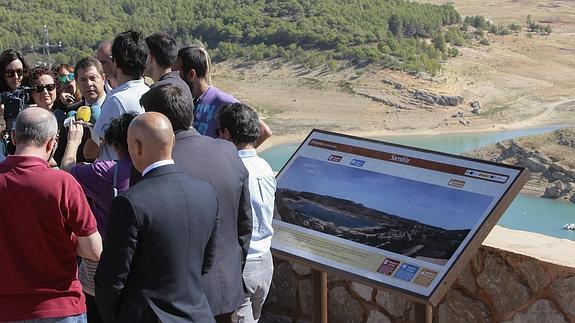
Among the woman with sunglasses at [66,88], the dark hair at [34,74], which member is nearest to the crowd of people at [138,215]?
the dark hair at [34,74]

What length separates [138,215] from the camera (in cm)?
275

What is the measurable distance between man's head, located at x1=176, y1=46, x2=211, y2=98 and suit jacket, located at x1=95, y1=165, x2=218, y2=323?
5.03 feet

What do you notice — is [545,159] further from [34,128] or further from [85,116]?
[34,128]

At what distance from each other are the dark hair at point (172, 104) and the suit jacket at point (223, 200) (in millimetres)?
43

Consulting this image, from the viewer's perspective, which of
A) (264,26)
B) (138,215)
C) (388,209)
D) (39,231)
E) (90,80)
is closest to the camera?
(138,215)

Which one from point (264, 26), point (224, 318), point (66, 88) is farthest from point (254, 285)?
point (264, 26)

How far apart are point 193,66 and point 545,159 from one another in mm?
21479

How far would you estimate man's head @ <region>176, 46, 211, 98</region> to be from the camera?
4406mm

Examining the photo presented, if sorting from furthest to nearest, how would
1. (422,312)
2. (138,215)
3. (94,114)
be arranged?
1. (94,114)
2. (422,312)
3. (138,215)

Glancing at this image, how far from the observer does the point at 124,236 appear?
9.06 ft

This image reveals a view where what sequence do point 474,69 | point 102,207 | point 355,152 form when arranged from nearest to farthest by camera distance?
point 102,207 → point 355,152 → point 474,69

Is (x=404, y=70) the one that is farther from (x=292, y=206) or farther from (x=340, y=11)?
(x=292, y=206)

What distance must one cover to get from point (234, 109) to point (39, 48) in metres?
36.0

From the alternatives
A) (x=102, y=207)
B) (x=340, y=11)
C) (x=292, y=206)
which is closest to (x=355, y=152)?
(x=292, y=206)
